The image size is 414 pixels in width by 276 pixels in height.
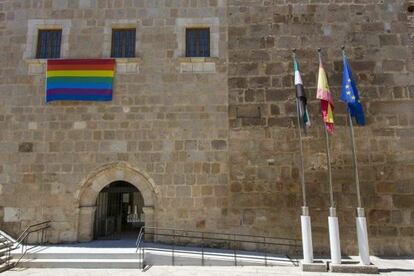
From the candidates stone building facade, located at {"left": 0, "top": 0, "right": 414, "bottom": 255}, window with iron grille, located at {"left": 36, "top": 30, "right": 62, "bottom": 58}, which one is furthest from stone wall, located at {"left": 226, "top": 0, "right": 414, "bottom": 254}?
window with iron grille, located at {"left": 36, "top": 30, "right": 62, "bottom": 58}

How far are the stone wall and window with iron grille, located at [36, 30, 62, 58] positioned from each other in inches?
213

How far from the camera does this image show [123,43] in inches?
422

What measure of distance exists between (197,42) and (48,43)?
471 cm

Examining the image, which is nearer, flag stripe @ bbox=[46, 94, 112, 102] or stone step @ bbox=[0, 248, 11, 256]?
stone step @ bbox=[0, 248, 11, 256]

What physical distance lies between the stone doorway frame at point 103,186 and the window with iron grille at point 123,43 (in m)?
3.44

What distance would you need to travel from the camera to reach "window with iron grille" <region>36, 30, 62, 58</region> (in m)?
10.7

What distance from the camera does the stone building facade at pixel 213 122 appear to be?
9633 mm

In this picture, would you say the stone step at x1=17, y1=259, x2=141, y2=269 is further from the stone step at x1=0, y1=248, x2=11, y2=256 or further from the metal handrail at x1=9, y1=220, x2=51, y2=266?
the metal handrail at x1=9, y1=220, x2=51, y2=266

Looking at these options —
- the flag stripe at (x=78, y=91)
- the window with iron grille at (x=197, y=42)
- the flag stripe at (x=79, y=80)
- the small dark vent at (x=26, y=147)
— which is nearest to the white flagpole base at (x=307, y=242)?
the window with iron grille at (x=197, y=42)

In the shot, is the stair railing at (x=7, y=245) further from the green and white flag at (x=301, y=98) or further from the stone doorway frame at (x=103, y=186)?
the green and white flag at (x=301, y=98)

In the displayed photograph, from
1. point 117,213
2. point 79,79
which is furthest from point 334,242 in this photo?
point 79,79

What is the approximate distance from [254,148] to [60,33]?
7.07 m

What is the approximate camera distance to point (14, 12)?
1091 centimetres

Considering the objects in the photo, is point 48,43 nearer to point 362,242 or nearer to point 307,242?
point 307,242
